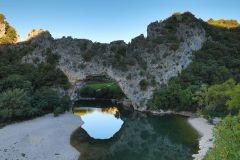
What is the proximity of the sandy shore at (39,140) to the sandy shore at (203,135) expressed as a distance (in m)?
16.2

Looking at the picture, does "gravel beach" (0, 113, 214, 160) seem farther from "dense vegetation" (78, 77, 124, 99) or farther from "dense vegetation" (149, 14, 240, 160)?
"dense vegetation" (78, 77, 124, 99)

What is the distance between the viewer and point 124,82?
75.4 metres

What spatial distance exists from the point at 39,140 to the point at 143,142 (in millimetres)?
16738

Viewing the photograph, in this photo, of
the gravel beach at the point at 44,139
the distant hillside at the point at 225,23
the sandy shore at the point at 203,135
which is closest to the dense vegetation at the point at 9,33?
the gravel beach at the point at 44,139

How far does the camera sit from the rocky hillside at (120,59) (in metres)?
72.5

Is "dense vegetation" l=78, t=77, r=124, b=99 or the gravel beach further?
"dense vegetation" l=78, t=77, r=124, b=99

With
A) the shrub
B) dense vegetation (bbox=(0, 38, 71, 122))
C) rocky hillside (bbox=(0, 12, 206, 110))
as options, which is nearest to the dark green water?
dense vegetation (bbox=(0, 38, 71, 122))

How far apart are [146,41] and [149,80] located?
50.8 feet

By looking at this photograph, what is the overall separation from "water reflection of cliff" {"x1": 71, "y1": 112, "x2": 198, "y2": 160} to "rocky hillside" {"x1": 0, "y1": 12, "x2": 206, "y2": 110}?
23.2 m

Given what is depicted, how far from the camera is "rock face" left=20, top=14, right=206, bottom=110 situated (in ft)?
239

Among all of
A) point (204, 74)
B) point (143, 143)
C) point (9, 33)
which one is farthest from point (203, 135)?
point (9, 33)

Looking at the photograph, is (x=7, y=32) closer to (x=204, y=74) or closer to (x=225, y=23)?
(x=204, y=74)

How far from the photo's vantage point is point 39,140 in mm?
35906

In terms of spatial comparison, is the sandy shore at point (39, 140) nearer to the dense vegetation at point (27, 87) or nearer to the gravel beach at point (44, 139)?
the gravel beach at point (44, 139)
